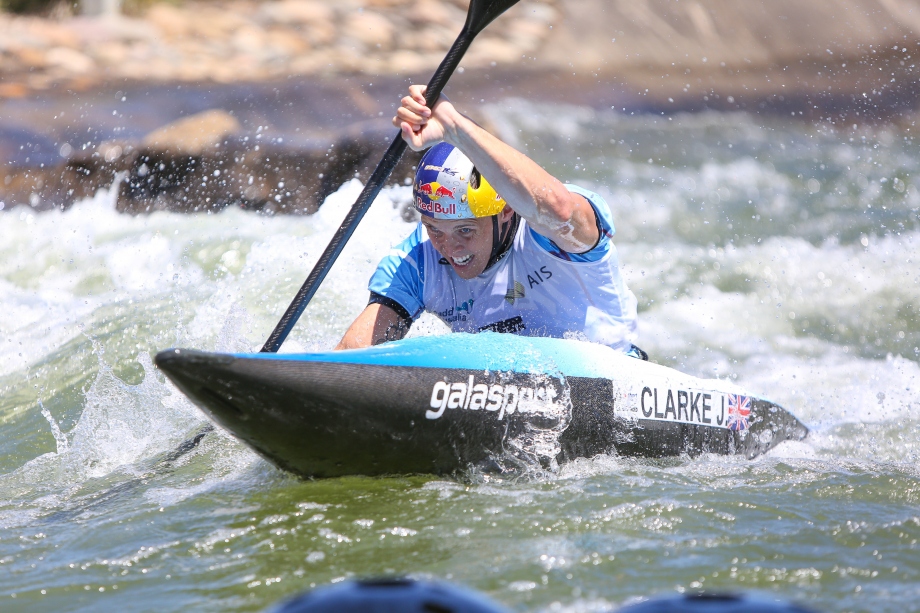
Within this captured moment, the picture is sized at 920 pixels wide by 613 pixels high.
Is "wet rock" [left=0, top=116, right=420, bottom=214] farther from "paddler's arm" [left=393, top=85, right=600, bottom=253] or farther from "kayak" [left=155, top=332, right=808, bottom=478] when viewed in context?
"kayak" [left=155, top=332, right=808, bottom=478]

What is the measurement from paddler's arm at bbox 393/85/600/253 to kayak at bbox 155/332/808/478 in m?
0.49

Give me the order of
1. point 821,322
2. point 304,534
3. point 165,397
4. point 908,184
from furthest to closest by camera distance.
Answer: point 908,184 → point 821,322 → point 165,397 → point 304,534

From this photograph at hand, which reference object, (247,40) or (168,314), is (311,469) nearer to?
(168,314)

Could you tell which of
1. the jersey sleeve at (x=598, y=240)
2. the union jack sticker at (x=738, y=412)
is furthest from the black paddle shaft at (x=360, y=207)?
the union jack sticker at (x=738, y=412)

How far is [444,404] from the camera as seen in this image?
3420mm

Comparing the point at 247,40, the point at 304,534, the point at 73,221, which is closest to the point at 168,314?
the point at 73,221

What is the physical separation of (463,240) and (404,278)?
460 mm

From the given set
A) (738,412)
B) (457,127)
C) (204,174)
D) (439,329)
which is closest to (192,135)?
(204,174)

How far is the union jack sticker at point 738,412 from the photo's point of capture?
14.0 feet

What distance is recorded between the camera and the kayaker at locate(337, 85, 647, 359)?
3.62 meters

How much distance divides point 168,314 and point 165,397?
6.60 ft

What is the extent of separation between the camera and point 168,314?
254 inches

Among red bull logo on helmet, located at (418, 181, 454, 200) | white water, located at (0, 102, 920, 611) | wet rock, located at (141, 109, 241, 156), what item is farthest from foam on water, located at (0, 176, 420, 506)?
red bull logo on helmet, located at (418, 181, 454, 200)

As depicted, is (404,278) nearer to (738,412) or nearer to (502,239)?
(502,239)
